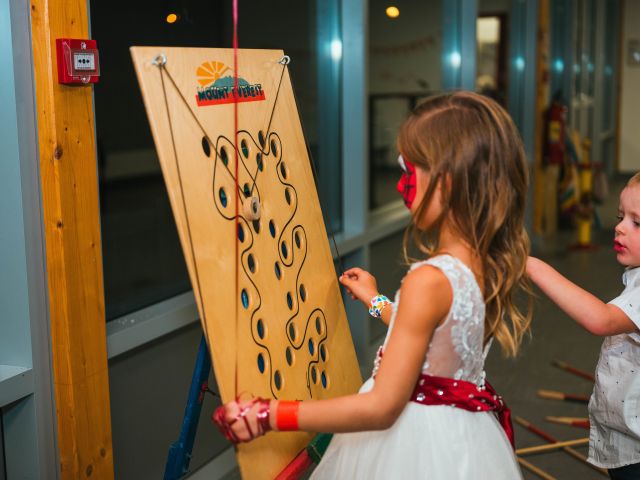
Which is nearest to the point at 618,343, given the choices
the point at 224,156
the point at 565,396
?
the point at 224,156

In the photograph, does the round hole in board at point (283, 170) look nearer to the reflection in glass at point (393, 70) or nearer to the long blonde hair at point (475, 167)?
the long blonde hair at point (475, 167)

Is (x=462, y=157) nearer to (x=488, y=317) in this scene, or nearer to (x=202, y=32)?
(x=488, y=317)

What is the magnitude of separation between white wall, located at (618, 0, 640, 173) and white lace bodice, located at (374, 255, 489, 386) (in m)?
11.3

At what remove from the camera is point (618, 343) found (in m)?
2.00

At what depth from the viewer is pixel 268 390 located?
1.59 meters

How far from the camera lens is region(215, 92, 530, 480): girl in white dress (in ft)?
4.50

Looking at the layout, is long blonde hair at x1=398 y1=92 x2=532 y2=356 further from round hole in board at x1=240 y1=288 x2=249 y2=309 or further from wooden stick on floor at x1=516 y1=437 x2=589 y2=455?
wooden stick on floor at x1=516 y1=437 x2=589 y2=455

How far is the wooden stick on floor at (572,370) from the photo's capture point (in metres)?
3.80

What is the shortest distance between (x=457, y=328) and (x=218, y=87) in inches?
25.4

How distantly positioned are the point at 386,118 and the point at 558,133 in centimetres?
279

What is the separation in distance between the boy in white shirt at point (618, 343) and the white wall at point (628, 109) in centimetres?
1067

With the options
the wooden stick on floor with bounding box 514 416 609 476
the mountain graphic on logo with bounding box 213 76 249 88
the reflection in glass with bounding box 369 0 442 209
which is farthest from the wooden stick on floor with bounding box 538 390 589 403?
the mountain graphic on logo with bounding box 213 76 249 88

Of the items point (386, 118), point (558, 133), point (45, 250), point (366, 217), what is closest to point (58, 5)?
point (45, 250)

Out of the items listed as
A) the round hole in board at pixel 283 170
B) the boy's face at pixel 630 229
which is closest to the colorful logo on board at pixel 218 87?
the round hole in board at pixel 283 170
